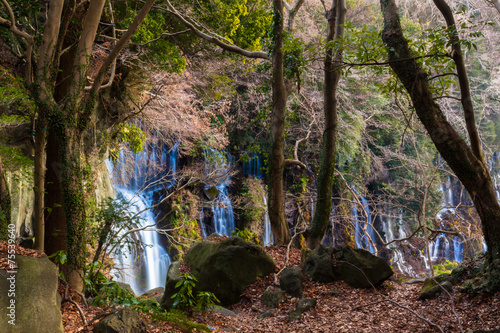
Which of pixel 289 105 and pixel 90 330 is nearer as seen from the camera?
pixel 90 330

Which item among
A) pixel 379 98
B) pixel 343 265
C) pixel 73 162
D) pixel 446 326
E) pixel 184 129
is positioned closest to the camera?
pixel 446 326

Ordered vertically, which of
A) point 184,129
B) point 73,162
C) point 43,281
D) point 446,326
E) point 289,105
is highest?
point 289,105

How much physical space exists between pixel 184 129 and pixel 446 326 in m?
9.13

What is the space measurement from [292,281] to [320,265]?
2.08ft

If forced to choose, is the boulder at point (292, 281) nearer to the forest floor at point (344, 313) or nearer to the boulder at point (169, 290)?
the forest floor at point (344, 313)

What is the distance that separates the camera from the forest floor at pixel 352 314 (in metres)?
3.54

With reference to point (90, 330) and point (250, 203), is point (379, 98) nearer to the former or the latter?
point (250, 203)

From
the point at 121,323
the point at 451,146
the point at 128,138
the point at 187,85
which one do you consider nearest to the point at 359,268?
the point at 451,146

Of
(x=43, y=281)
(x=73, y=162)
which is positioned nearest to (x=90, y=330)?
(x=43, y=281)

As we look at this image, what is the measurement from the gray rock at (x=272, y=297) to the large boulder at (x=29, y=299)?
3.54 m

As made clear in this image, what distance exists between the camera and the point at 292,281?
5762 mm

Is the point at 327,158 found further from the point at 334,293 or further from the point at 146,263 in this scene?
the point at 146,263

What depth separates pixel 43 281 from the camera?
2.73m

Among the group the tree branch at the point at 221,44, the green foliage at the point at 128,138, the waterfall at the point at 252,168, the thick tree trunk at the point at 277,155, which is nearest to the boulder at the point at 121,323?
the thick tree trunk at the point at 277,155
